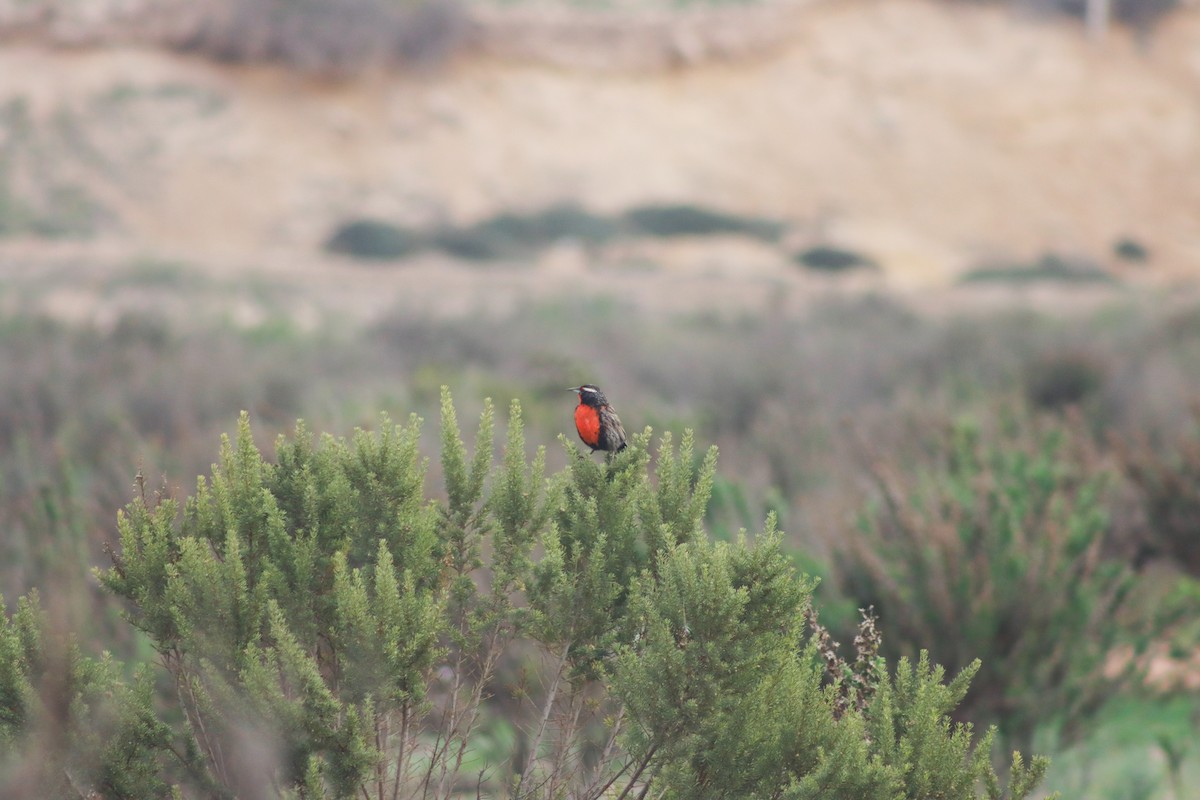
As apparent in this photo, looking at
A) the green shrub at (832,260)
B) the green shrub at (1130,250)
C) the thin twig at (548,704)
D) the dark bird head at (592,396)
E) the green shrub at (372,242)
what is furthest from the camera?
the green shrub at (1130,250)

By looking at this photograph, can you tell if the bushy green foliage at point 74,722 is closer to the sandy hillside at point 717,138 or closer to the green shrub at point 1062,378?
the green shrub at point 1062,378

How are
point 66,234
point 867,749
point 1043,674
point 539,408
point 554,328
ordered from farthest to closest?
point 66,234 → point 554,328 → point 539,408 → point 1043,674 → point 867,749

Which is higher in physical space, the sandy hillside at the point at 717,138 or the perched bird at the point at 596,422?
the perched bird at the point at 596,422

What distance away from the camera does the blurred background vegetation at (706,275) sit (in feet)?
16.9

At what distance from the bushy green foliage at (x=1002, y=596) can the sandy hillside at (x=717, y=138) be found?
2647 centimetres

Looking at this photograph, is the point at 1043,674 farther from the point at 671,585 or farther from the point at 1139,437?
the point at 671,585

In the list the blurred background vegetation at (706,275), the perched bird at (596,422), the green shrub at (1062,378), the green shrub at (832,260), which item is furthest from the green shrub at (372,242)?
the perched bird at (596,422)

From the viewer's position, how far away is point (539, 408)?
434 inches

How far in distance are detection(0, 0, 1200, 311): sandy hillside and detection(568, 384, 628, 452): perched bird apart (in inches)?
1117

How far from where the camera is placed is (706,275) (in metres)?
29.8

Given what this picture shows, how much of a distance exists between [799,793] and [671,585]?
1.45 ft

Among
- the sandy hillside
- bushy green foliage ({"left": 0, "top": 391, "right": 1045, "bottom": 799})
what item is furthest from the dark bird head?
the sandy hillside

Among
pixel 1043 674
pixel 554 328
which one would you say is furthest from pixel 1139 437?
pixel 554 328

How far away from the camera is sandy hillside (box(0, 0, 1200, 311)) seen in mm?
31469
